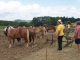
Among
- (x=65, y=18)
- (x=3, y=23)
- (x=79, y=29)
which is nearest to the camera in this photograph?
(x=79, y=29)

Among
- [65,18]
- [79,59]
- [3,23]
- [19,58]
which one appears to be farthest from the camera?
[3,23]

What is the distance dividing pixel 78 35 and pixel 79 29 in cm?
30

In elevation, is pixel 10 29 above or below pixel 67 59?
above

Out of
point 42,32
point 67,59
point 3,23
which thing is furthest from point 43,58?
point 3,23

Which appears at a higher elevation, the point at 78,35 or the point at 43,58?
the point at 78,35

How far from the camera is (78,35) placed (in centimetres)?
1072

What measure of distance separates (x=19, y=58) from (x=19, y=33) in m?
6.06

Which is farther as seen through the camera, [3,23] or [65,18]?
[3,23]

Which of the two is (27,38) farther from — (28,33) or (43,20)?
(43,20)

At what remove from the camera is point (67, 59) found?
38.0 feet

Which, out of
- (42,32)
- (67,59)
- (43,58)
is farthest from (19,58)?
(42,32)

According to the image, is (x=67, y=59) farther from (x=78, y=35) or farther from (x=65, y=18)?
(x=65, y=18)

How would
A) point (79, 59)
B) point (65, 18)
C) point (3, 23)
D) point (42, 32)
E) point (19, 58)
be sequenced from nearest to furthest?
point (79, 59), point (19, 58), point (42, 32), point (65, 18), point (3, 23)

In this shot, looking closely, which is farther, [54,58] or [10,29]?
[10,29]
